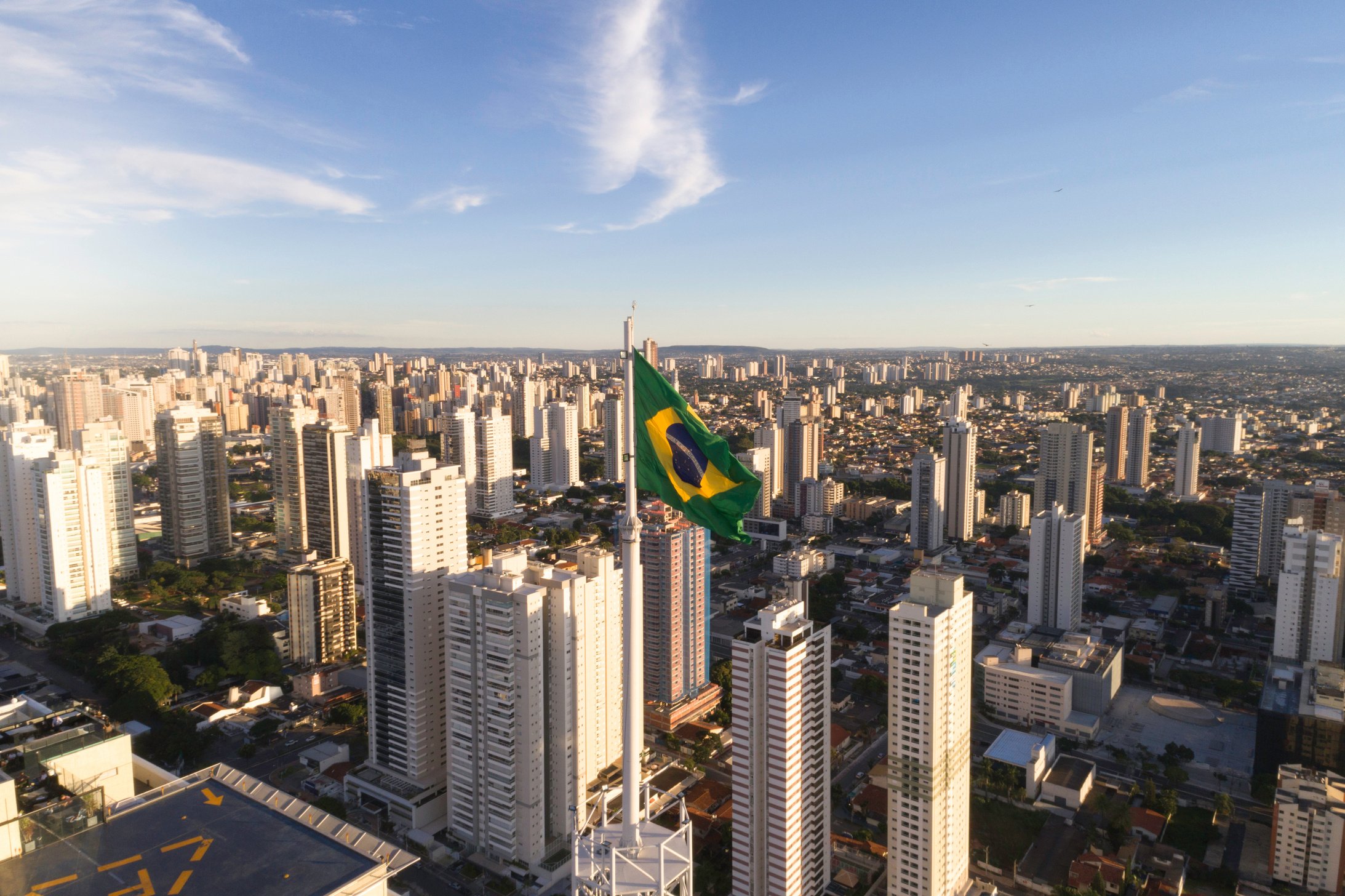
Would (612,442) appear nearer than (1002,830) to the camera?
No

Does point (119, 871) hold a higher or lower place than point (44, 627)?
higher

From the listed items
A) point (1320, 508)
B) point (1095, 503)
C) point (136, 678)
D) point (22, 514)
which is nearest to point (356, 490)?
point (22, 514)

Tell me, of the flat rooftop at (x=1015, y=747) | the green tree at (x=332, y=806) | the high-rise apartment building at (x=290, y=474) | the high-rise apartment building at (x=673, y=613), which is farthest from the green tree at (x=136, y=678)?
the flat rooftop at (x=1015, y=747)

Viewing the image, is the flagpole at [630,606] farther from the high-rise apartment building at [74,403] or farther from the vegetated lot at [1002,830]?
the high-rise apartment building at [74,403]

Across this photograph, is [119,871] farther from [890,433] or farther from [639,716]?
[890,433]

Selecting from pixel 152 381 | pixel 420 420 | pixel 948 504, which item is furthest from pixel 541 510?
pixel 152 381

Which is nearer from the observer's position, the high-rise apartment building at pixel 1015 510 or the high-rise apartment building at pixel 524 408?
the high-rise apartment building at pixel 1015 510

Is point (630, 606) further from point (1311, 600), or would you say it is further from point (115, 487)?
point (115, 487)
